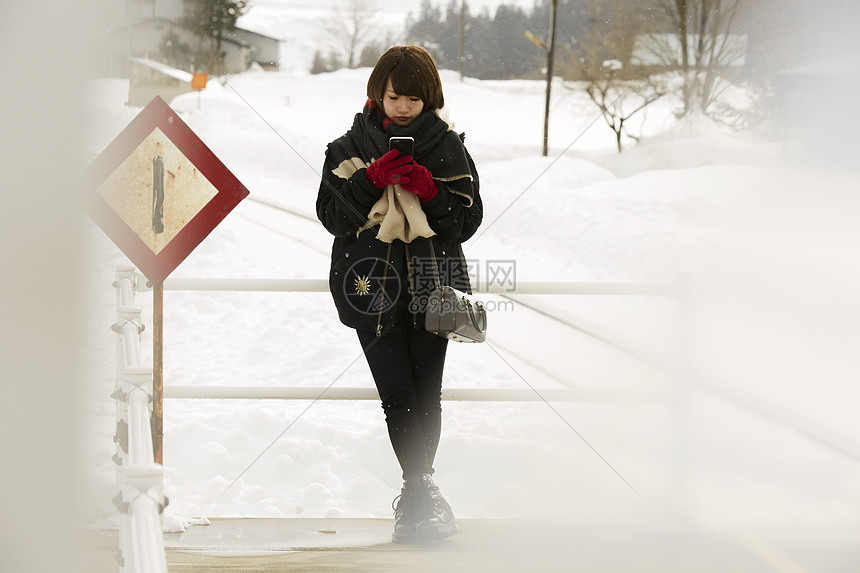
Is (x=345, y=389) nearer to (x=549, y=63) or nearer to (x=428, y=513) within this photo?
(x=428, y=513)

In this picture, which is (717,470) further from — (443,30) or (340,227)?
(443,30)

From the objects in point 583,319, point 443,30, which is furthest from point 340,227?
point 443,30

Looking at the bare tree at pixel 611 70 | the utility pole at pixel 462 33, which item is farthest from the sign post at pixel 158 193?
the bare tree at pixel 611 70

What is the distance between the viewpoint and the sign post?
199 centimetres

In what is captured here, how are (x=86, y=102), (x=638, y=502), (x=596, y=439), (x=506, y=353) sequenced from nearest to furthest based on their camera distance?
(x=86, y=102), (x=638, y=502), (x=596, y=439), (x=506, y=353)

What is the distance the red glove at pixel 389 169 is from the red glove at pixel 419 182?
0.02 meters

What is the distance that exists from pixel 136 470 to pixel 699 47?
1332cm

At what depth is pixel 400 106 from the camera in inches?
94.9

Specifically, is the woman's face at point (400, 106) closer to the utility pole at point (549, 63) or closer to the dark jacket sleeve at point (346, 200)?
the dark jacket sleeve at point (346, 200)

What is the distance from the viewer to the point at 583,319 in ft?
29.8

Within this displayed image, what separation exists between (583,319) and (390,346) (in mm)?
6853

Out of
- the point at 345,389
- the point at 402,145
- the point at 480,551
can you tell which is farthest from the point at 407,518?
the point at 402,145

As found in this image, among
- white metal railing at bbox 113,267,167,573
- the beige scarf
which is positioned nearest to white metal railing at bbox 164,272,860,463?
the beige scarf

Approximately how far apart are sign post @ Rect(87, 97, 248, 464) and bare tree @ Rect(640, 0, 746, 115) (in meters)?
12.0
